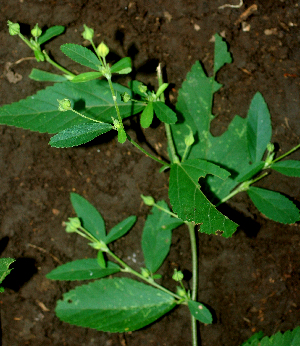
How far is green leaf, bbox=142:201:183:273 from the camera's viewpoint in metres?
1.98

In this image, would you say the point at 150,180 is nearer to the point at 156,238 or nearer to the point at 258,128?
the point at 156,238

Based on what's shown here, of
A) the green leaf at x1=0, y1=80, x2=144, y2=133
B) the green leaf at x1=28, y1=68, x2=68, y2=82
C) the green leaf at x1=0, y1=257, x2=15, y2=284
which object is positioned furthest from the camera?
the green leaf at x1=28, y1=68, x2=68, y2=82

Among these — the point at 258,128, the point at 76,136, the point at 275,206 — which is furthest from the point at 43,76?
the point at 275,206

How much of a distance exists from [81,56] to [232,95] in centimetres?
108

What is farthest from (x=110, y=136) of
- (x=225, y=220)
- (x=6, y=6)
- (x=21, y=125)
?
(x=6, y=6)

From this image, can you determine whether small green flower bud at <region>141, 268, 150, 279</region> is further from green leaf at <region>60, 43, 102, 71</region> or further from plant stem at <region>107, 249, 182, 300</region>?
green leaf at <region>60, 43, 102, 71</region>

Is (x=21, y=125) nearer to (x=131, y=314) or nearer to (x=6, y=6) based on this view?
(x=6, y=6)

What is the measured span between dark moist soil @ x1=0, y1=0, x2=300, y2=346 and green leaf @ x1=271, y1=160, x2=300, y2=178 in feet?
0.86

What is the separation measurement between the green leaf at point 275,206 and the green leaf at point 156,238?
524 mm

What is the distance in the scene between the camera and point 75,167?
2.07 metres

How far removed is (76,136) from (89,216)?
0.82 metres

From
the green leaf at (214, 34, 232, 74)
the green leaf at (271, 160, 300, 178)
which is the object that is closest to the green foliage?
the green leaf at (271, 160, 300, 178)

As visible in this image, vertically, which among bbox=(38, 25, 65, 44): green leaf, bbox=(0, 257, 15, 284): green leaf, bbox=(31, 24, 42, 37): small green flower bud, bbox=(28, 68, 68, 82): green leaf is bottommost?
bbox=(0, 257, 15, 284): green leaf

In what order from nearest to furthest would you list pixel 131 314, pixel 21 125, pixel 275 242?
pixel 21 125 < pixel 131 314 < pixel 275 242
